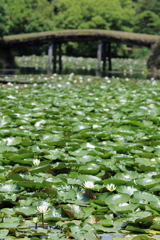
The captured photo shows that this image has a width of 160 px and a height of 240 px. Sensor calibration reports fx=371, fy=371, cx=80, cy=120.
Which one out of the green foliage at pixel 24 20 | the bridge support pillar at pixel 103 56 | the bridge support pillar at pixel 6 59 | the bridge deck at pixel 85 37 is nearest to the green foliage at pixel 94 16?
the green foliage at pixel 24 20

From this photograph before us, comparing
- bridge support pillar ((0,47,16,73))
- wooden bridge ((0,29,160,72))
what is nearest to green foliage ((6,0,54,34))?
bridge support pillar ((0,47,16,73))

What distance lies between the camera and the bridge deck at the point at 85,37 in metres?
16.9

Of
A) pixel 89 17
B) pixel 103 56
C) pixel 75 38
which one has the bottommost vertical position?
pixel 103 56

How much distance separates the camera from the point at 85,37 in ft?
59.4

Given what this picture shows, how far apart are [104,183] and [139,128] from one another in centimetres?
161

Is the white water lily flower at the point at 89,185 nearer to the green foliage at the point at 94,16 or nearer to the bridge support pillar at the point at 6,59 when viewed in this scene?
the bridge support pillar at the point at 6,59

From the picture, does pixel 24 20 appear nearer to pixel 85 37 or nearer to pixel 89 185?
pixel 85 37

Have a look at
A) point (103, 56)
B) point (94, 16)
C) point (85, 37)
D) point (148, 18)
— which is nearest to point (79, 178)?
point (85, 37)

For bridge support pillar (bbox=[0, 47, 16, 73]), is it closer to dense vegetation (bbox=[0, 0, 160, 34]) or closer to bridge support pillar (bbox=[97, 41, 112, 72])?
bridge support pillar (bbox=[97, 41, 112, 72])

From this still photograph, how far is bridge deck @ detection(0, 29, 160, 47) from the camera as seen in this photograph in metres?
16.9

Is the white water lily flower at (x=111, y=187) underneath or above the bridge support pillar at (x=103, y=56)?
above

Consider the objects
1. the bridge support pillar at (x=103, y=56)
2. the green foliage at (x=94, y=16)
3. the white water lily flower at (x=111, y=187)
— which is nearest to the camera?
the white water lily flower at (x=111, y=187)

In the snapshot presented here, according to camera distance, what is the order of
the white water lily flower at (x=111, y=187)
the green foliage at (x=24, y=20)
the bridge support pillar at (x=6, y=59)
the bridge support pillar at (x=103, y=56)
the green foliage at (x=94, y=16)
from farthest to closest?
1. the green foliage at (x=94, y=16)
2. the green foliage at (x=24, y=20)
3. the bridge support pillar at (x=6, y=59)
4. the bridge support pillar at (x=103, y=56)
5. the white water lily flower at (x=111, y=187)

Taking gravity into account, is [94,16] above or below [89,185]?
above
